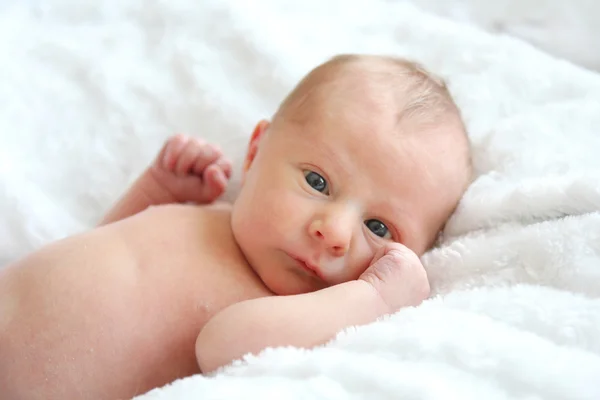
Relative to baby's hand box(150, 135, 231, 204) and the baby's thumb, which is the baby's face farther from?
baby's hand box(150, 135, 231, 204)

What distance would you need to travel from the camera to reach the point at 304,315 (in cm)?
78

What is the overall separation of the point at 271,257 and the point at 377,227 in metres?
0.15

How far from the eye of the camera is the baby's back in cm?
82

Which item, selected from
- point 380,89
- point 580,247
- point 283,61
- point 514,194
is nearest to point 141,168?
point 283,61

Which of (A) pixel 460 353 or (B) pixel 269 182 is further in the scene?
(B) pixel 269 182

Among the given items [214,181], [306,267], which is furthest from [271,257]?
[214,181]

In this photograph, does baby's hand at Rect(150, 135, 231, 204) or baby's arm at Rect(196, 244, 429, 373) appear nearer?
baby's arm at Rect(196, 244, 429, 373)

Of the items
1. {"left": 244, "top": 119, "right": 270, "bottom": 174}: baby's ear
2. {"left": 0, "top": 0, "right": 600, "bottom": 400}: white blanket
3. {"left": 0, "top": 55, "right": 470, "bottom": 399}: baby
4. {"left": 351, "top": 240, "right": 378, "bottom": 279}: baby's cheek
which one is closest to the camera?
{"left": 0, "top": 0, "right": 600, "bottom": 400}: white blanket

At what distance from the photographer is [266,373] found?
69 cm

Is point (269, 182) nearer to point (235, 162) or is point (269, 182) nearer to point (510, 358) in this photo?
point (235, 162)

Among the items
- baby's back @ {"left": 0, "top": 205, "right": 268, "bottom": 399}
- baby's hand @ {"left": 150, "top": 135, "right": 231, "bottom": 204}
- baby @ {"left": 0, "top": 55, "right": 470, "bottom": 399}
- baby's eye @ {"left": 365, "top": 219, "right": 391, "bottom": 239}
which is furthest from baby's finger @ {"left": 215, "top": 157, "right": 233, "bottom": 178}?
baby's eye @ {"left": 365, "top": 219, "right": 391, "bottom": 239}

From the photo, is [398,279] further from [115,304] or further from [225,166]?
[225,166]

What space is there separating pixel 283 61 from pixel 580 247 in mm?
701

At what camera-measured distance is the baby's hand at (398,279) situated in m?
0.84
